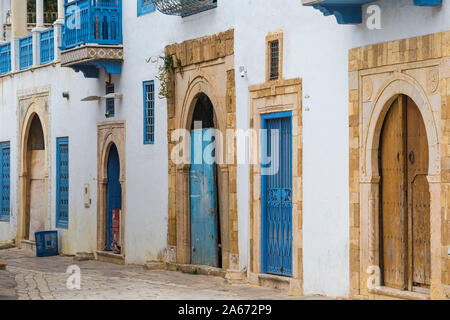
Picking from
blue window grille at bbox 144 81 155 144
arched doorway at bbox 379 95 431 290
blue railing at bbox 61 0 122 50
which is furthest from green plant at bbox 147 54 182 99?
arched doorway at bbox 379 95 431 290

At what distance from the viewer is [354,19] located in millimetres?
12320

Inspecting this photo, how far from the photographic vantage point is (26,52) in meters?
25.0

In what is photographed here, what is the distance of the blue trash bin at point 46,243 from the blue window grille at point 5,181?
3780 mm

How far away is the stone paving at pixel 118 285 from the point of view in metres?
13.5

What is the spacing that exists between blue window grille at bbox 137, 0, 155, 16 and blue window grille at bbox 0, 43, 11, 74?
321 inches

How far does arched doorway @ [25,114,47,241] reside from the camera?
2423 cm

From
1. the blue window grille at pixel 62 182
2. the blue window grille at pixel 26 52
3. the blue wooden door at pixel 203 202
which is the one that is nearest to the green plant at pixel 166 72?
the blue wooden door at pixel 203 202

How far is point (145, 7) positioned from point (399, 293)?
9098 millimetres

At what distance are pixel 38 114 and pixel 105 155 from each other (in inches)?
162

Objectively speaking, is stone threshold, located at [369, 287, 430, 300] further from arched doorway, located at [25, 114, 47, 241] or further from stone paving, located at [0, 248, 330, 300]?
arched doorway, located at [25, 114, 47, 241]

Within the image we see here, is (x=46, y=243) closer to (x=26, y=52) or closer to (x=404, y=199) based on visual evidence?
(x=26, y=52)

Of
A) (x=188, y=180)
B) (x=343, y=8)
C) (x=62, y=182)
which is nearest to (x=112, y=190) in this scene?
(x=62, y=182)

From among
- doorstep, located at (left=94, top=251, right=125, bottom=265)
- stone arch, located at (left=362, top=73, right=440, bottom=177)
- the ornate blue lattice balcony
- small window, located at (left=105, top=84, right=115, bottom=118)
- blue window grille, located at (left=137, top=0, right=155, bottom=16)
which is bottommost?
doorstep, located at (left=94, top=251, right=125, bottom=265)

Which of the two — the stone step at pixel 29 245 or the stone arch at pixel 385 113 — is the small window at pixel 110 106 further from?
the stone arch at pixel 385 113
